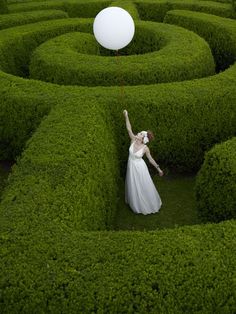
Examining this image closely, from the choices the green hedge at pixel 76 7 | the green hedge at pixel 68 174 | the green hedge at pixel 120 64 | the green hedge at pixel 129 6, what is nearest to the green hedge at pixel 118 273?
the green hedge at pixel 68 174

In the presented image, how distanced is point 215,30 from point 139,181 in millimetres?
7955

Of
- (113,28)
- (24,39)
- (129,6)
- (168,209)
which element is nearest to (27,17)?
(24,39)

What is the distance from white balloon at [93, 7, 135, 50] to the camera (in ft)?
30.5

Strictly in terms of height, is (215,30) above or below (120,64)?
below

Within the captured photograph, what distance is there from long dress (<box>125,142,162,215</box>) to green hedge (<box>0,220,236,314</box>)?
2.96 meters

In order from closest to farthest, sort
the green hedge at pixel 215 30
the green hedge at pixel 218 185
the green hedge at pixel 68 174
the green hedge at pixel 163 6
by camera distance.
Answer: the green hedge at pixel 68 174 → the green hedge at pixel 218 185 → the green hedge at pixel 215 30 → the green hedge at pixel 163 6

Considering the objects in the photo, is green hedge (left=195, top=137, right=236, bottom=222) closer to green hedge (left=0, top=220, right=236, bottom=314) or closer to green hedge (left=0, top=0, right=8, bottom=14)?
green hedge (left=0, top=220, right=236, bottom=314)

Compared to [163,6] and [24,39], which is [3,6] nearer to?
[24,39]

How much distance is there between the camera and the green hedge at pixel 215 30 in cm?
1481

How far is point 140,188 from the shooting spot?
9492 millimetres

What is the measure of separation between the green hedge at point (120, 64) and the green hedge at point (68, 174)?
6.29 ft

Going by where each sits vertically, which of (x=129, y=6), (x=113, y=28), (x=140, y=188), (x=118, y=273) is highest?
(x=113, y=28)

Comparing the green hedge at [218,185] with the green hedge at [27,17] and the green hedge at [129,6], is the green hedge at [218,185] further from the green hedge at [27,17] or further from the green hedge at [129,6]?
the green hedge at [27,17]

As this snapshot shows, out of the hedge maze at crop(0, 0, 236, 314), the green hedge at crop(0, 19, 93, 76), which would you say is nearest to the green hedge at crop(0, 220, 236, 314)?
the hedge maze at crop(0, 0, 236, 314)
